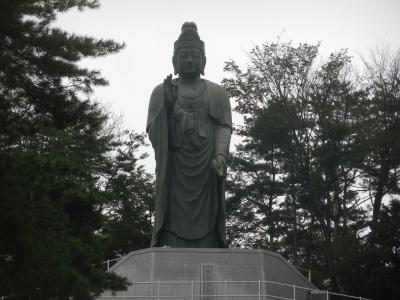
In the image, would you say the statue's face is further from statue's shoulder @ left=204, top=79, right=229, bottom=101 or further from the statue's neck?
statue's shoulder @ left=204, top=79, right=229, bottom=101

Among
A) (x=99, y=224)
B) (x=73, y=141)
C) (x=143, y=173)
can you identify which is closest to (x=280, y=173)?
(x=143, y=173)

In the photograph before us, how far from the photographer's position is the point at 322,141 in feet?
70.1

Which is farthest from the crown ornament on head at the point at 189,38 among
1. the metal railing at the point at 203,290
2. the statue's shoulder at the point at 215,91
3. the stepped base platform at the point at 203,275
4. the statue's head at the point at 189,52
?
the metal railing at the point at 203,290

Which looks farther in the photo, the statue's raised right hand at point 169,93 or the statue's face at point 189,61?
the statue's face at point 189,61

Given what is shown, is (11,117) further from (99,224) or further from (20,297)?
(99,224)

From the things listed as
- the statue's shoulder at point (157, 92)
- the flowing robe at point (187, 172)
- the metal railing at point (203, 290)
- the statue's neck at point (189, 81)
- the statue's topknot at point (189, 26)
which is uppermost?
the statue's topknot at point (189, 26)

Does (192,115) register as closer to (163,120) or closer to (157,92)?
(163,120)

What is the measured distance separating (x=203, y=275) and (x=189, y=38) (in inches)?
181

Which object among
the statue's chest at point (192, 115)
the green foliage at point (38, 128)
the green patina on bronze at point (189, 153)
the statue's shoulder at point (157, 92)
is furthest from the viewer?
the statue's shoulder at point (157, 92)

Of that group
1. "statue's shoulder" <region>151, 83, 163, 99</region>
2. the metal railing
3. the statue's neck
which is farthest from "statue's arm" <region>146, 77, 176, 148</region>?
the metal railing

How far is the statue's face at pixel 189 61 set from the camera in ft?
54.8

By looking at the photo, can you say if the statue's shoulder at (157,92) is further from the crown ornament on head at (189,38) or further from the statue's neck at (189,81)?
the crown ornament on head at (189,38)

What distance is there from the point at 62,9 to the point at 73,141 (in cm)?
992

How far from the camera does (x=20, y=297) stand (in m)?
11.6
